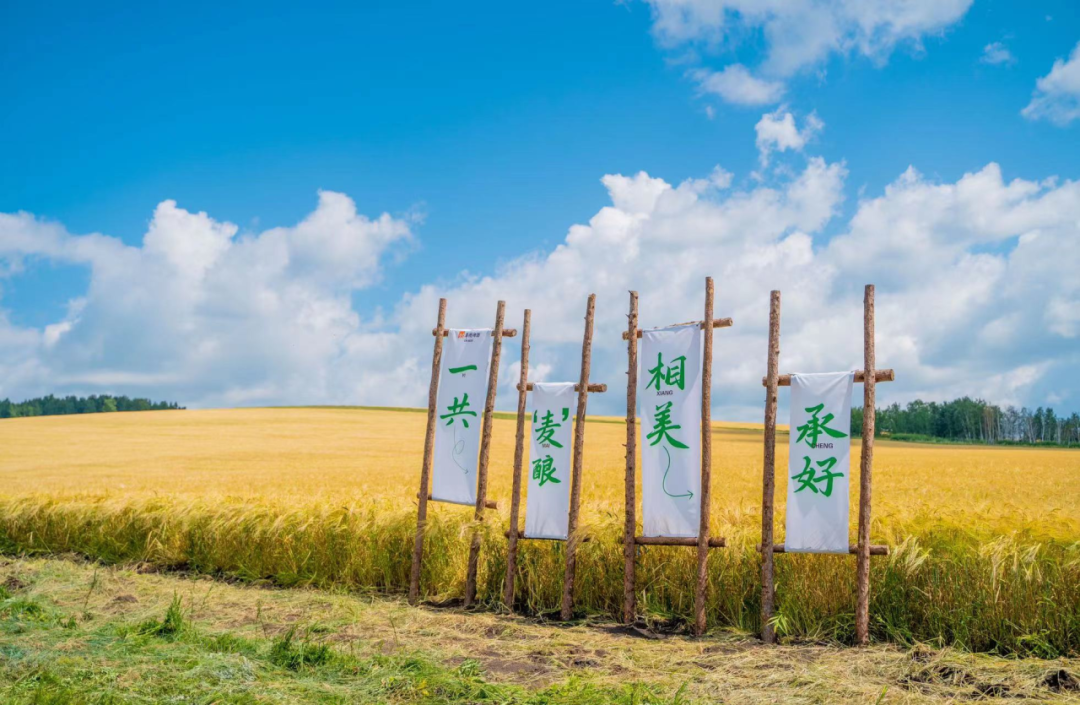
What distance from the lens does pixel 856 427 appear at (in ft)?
198

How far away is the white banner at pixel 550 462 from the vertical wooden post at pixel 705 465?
4.74 ft

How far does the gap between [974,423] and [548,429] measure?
102473 mm

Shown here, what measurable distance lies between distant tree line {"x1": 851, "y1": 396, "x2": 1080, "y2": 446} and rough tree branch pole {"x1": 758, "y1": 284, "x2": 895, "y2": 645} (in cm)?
8753

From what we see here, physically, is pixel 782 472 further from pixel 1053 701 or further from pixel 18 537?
pixel 18 537

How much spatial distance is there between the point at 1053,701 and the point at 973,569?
145 centimetres

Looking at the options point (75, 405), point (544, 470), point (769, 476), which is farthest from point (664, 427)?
point (75, 405)

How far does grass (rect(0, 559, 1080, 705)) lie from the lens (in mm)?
4984

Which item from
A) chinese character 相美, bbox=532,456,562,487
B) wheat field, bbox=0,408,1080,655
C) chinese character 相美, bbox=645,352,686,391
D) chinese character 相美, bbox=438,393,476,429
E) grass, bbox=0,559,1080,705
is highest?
chinese character 相美, bbox=645,352,686,391

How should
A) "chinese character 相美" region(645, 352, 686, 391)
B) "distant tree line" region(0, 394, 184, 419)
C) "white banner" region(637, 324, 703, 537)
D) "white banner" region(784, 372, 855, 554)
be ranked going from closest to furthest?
"white banner" region(784, 372, 855, 554) < "white banner" region(637, 324, 703, 537) < "chinese character 相美" region(645, 352, 686, 391) < "distant tree line" region(0, 394, 184, 419)

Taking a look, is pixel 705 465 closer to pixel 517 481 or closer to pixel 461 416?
pixel 517 481

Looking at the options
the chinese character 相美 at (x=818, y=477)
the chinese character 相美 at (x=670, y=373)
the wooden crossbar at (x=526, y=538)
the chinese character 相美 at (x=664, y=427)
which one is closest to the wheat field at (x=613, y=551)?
the wooden crossbar at (x=526, y=538)

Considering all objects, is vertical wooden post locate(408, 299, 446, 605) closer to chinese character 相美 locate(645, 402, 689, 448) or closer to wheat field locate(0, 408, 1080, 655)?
wheat field locate(0, 408, 1080, 655)

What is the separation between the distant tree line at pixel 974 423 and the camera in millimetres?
92812

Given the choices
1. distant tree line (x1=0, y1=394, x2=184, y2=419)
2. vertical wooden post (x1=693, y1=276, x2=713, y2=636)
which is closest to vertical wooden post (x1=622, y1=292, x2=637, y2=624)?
vertical wooden post (x1=693, y1=276, x2=713, y2=636)
